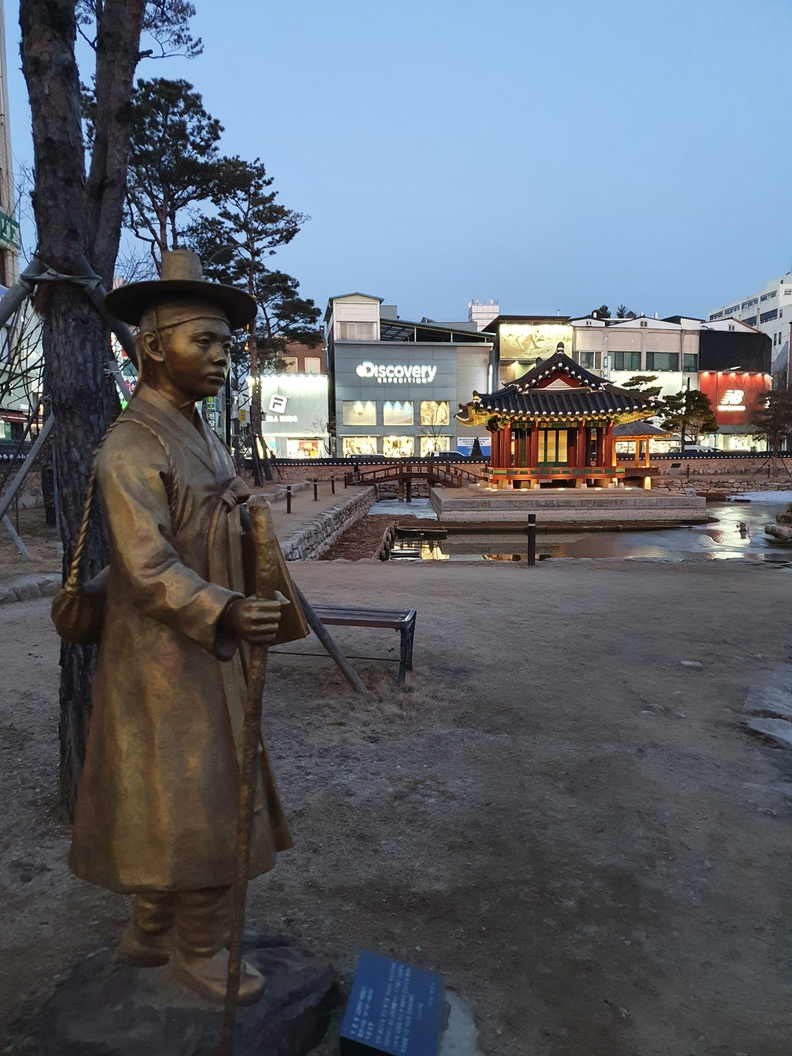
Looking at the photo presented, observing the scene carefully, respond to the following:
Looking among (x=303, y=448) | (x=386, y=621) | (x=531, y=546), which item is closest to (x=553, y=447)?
(x=531, y=546)

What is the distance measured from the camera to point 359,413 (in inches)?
1693

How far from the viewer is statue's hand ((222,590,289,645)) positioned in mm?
1466

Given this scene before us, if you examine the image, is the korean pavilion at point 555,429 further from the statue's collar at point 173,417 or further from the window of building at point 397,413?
the statue's collar at point 173,417

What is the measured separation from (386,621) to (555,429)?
21.8 metres

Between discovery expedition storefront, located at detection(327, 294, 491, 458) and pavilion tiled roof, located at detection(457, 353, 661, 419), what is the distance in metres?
17.6

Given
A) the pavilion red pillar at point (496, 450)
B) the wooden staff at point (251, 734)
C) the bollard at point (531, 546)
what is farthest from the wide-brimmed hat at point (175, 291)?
the pavilion red pillar at point (496, 450)

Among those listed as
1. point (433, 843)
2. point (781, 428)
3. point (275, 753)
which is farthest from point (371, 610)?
point (781, 428)

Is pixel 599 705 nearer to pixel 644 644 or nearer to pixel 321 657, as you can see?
pixel 644 644

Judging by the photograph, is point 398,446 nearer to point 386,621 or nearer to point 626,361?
point 626,361

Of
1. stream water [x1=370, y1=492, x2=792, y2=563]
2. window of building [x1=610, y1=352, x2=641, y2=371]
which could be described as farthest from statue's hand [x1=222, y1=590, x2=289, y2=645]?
window of building [x1=610, y1=352, x2=641, y2=371]

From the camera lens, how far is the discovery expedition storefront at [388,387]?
4250 cm

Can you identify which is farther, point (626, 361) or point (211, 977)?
point (626, 361)

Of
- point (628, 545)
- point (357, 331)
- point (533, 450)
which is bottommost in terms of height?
point (628, 545)

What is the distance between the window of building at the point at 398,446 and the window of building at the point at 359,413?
1436 millimetres
